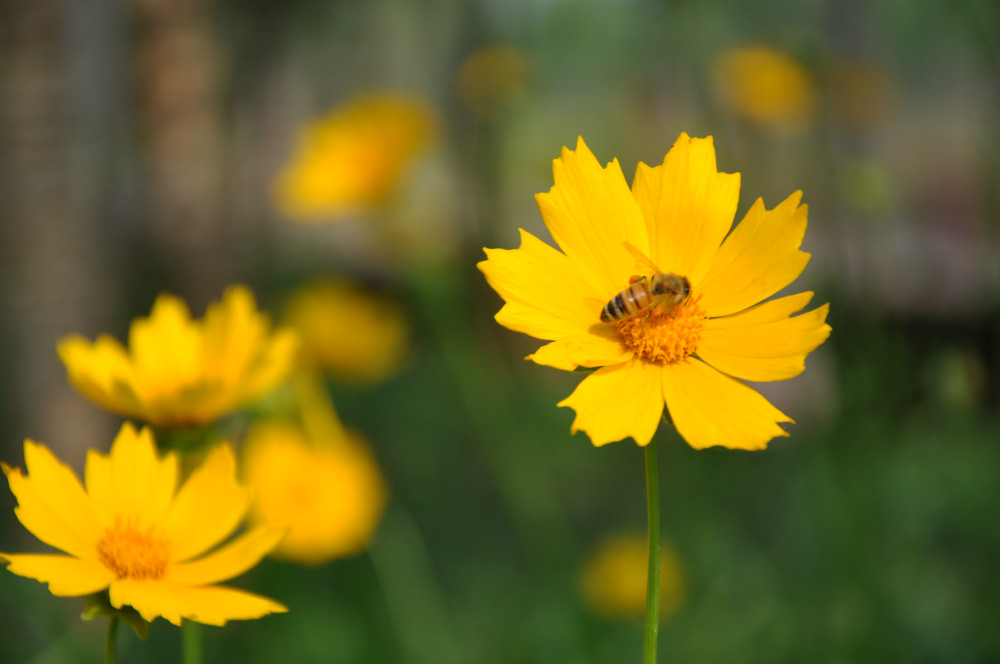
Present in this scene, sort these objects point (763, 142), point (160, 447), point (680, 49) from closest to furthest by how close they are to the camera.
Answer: point (160, 447)
point (680, 49)
point (763, 142)

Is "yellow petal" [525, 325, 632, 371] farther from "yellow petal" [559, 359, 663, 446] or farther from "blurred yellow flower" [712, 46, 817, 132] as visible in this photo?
"blurred yellow flower" [712, 46, 817, 132]

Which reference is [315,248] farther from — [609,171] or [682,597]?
[609,171]

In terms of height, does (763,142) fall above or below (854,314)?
above

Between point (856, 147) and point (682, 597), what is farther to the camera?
point (856, 147)

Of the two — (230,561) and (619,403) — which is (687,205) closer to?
(619,403)

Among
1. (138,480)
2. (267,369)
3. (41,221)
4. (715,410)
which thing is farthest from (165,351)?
(41,221)

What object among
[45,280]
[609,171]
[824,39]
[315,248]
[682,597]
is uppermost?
[315,248]

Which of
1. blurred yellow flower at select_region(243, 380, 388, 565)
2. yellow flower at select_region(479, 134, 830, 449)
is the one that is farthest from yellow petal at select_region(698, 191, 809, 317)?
blurred yellow flower at select_region(243, 380, 388, 565)

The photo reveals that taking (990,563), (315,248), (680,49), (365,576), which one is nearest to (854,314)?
(990,563)
